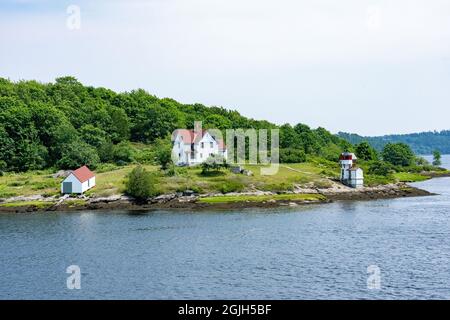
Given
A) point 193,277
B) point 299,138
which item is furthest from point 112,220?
point 299,138

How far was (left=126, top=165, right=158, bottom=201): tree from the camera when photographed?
86688mm

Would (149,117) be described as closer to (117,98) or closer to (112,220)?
(117,98)

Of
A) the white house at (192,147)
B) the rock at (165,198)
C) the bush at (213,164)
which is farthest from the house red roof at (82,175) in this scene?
the bush at (213,164)

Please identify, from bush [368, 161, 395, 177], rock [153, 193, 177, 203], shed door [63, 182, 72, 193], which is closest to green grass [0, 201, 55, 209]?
shed door [63, 182, 72, 193]

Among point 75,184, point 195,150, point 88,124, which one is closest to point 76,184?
point 75,184

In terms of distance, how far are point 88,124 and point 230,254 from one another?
266 feet

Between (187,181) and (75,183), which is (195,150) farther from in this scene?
(75,183)

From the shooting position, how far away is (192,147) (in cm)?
10719

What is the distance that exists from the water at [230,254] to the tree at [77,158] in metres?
25.9

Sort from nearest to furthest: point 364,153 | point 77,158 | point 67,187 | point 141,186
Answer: point 141,186 → point 67,187 → point 77,158 → point 364,153

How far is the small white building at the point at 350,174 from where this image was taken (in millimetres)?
99000

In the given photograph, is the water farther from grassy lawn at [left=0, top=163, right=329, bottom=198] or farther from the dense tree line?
the dense tree line

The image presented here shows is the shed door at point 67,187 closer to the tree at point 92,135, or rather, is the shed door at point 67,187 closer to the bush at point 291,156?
the tree at point 92,135
